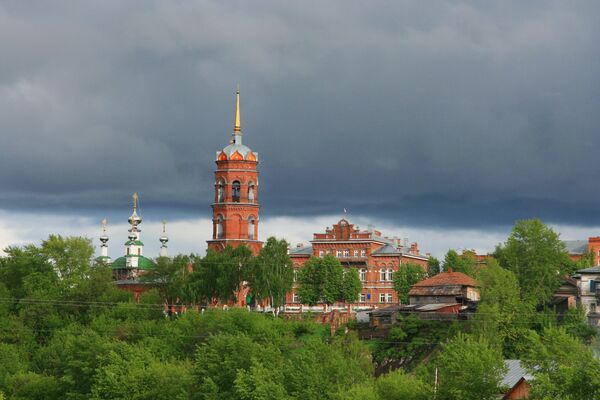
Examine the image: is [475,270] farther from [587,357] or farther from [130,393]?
[587,357]

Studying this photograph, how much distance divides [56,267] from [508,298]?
4995cm

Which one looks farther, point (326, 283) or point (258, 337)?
point (326, 283)

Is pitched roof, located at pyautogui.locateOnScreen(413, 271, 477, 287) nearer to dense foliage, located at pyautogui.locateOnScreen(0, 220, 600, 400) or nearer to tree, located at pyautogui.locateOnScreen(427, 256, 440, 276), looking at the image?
dense foliage, located at pyautogui.locateOnScreen(0, 220, 600, 400)

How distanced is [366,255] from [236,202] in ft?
67.7

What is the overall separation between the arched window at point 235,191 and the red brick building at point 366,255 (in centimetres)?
1637

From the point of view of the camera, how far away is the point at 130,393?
3120 inches

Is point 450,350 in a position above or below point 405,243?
below

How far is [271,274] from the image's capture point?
4478 inches

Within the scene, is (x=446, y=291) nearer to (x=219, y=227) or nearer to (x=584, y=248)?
(x=219, y=227)

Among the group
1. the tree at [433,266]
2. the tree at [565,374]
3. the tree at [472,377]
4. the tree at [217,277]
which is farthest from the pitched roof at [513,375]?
the tree at [433,266]

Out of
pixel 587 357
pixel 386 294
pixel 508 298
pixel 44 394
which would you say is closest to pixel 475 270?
pixel 386 294

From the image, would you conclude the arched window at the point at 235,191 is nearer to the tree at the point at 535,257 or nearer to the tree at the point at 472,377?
the tree at the point at 535,257

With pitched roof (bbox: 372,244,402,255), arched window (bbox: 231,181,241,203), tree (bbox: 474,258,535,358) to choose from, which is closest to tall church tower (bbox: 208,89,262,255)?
arched window (bbox: 231,181,241,203)

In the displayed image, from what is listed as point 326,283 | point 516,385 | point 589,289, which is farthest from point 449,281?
point 516,385
